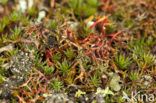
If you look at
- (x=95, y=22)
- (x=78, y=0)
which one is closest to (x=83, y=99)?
(x=95, y=22)

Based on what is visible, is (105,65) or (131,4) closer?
(105,65)

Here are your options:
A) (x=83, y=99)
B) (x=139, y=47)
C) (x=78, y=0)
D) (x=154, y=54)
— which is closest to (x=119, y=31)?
(x=139, y=47)

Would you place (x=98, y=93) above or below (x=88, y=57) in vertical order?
below

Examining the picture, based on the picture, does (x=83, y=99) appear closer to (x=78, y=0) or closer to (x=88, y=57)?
(x=88, y=57)

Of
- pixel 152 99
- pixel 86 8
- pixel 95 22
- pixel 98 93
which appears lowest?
pixel 152 99

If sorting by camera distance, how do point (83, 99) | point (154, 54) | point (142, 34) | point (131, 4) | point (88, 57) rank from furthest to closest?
point (131, 4) → point (142, 34) → point (154, 54) → point (88, 57) → point (83, 99)

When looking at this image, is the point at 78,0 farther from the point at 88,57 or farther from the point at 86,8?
the point at 88,57

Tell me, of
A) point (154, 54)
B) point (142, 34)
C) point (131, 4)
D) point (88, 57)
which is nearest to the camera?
point (88, 57)
